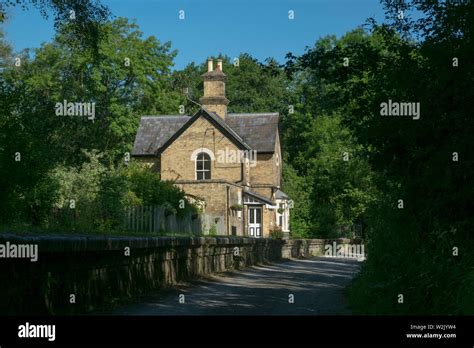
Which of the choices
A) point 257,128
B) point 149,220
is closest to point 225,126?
point 257,128

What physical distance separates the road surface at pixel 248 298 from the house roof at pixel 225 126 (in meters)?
32.1

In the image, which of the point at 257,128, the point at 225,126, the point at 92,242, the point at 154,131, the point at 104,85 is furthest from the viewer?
the point at 104,85

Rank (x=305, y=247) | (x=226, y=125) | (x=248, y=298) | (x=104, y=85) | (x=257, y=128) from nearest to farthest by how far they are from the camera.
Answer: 1. (x=248, y=298)
2. (x=305, y=247)
3. (x=226, y=125)
4. (x=257, y=128)
5. (x=104, y=85)

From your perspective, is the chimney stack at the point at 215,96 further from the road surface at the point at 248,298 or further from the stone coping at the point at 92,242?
the stone coping at the point at 92,242

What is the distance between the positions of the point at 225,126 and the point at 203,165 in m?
3.00

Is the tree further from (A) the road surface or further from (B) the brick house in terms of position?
(A) the road surface

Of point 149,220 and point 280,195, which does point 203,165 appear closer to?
point 280,195

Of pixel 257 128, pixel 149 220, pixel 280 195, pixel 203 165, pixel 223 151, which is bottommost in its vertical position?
pixel 149 220

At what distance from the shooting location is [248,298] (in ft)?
48.3

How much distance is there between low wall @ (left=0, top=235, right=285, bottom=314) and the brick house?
2857 centimetres

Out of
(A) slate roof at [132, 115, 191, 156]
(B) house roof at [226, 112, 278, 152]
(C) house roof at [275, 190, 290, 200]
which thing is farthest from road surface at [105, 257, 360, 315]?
(A) slate roof at [132, 115, 191, 156]

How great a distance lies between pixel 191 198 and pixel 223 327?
27518 millimetres

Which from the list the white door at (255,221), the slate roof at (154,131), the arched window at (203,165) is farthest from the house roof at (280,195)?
the slate roof at (154,131)

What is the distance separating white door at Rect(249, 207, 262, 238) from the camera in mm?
50134
